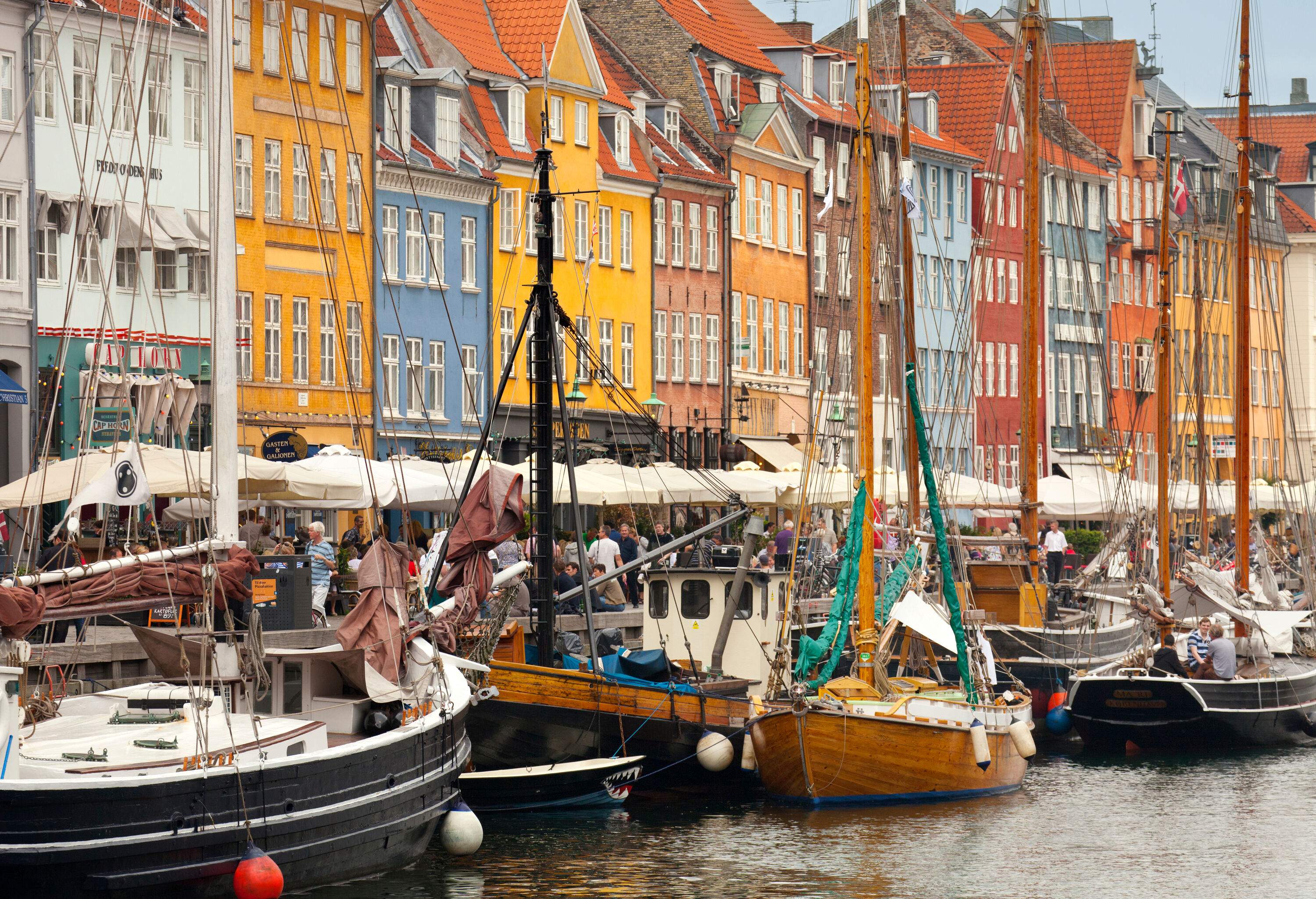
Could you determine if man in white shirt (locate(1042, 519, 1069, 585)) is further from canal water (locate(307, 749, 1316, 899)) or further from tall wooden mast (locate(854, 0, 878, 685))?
tall wooden mast (locate(854, 0, 878, 685))

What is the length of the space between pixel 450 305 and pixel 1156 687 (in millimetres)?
24596

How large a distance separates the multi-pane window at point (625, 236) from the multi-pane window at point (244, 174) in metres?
15.2

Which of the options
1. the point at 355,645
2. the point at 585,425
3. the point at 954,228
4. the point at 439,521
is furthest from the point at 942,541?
the point at 954,228

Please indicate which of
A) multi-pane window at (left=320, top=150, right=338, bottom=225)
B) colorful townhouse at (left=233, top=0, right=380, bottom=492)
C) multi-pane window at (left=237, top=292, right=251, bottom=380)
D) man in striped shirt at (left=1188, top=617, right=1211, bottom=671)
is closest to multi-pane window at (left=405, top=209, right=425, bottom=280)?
colorful townhouse at (left=233, top=0, right=380, bottom=492)

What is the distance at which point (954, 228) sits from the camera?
83.8m

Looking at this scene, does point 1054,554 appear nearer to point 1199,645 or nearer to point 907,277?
point 907,277

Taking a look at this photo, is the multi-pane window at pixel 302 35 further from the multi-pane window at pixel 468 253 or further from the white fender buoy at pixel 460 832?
the white fender buoy at pixel 460 832

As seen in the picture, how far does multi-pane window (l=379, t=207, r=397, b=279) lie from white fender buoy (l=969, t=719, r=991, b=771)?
28479mm

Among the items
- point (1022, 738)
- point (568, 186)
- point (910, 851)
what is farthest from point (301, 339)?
point (910, 851)

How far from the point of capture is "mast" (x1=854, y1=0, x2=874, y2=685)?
27.7 m

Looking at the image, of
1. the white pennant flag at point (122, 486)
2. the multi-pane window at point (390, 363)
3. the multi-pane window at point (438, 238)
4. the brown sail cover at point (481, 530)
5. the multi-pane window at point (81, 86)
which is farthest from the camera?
the multi-pane window at point (438, 238)

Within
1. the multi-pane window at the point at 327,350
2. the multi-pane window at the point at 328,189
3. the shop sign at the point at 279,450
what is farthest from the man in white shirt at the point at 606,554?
the multi-pane window at the point at 328,189

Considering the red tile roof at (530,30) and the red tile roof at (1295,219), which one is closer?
the red tile roof at (530,30)

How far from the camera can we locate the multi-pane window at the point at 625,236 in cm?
6341
